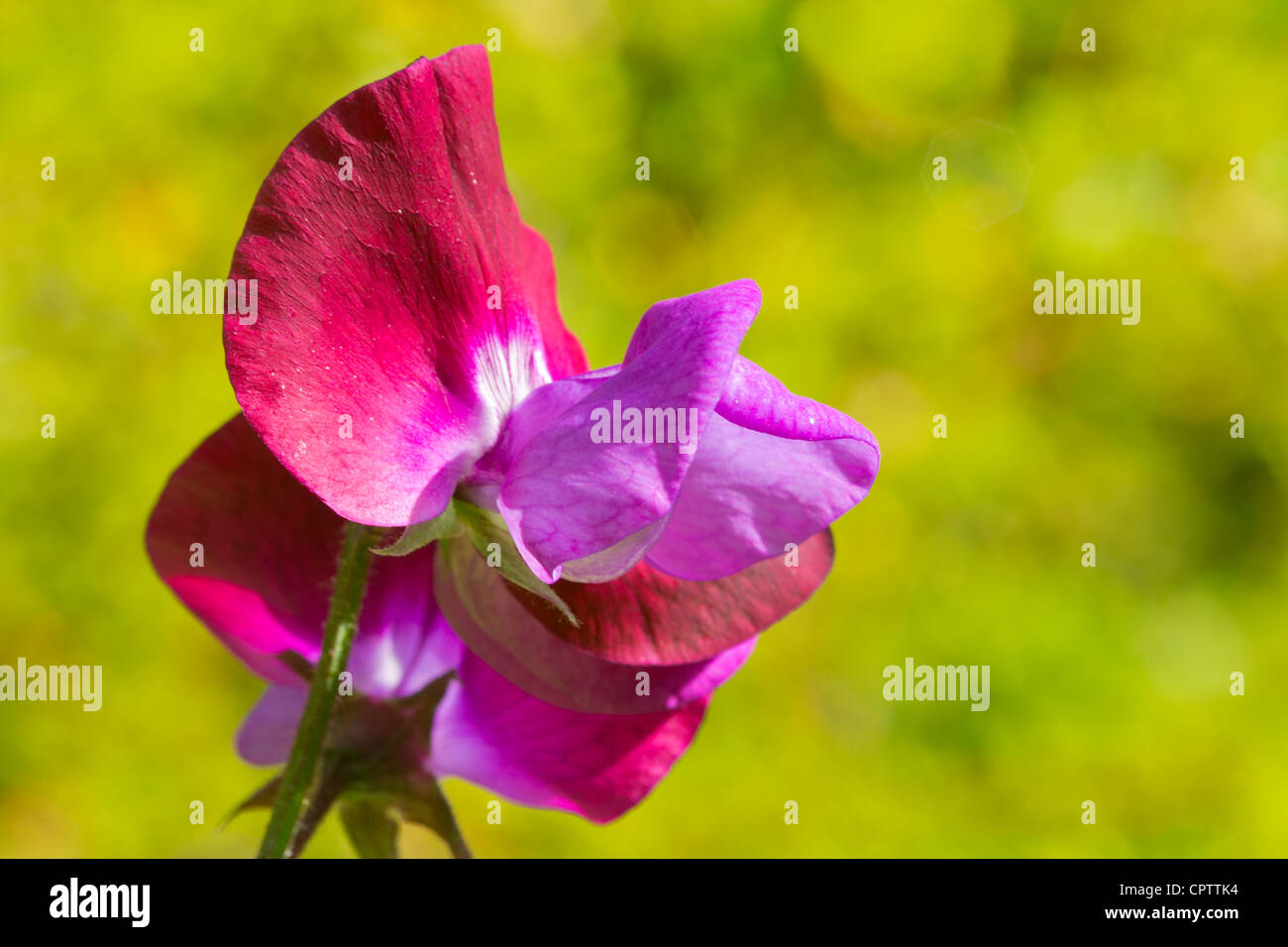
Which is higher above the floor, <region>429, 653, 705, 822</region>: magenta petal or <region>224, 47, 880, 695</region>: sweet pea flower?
<region>224, 47, 880, 695</region>: sweet pea flower

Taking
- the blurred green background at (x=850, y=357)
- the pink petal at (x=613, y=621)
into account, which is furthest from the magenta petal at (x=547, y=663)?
the blurred green background at (x=850, y=357)

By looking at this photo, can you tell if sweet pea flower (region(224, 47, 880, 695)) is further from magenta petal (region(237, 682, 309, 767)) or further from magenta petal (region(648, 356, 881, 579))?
magenta petal (region(237, 682, 309, 767))

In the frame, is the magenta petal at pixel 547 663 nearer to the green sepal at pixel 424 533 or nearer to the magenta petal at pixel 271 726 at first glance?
the green sepal at pixel 424 533

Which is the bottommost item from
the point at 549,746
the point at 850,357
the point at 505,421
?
the point at 549,746

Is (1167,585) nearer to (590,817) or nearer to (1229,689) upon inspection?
(1229,689)

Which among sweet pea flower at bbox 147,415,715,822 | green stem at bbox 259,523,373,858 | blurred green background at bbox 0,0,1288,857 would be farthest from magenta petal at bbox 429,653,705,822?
blurred green background at bbox 0,0,1288,857

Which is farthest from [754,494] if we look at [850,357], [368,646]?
[850,357]

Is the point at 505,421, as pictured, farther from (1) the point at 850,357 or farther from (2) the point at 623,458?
(1) the point at 850,357
